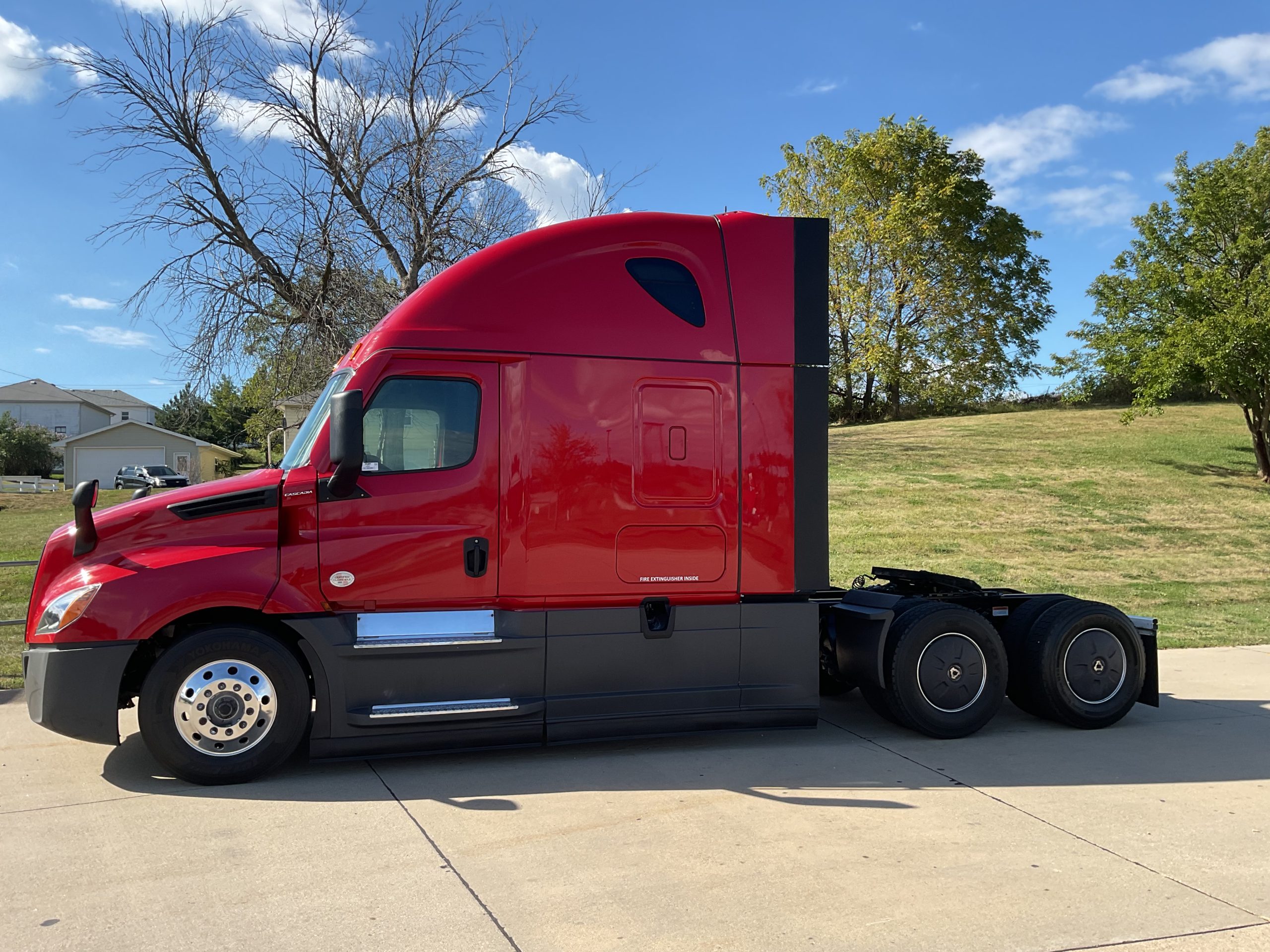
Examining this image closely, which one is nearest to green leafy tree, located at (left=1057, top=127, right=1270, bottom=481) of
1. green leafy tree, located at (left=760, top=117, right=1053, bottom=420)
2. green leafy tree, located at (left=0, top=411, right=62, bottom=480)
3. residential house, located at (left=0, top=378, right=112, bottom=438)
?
green leafy tree, located at (left=760, top=117, right=1053, bottom=420)

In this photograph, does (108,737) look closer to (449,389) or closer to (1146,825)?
(449,389)

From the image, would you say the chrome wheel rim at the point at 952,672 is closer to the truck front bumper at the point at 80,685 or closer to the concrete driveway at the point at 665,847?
the concrete driveway at the point at 665,847

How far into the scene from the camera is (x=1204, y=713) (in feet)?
26.1

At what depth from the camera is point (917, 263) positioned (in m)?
39.6

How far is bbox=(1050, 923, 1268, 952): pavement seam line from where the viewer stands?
150 inches

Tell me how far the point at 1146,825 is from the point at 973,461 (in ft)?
74.6

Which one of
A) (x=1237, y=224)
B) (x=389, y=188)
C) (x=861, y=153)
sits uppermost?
(x=861, y=153)

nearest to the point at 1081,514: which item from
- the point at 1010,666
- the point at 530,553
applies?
the point at 1010,666

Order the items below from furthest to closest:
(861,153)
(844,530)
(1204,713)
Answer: (861,153), (844,530), (1204,713)

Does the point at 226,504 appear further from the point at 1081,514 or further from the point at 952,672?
the point at 1081,514

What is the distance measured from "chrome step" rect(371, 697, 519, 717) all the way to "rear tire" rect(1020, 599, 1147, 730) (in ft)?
12.3

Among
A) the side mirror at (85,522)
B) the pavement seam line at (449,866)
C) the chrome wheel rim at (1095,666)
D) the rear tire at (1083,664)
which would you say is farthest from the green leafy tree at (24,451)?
the chrome wheel rim at (1095,666)

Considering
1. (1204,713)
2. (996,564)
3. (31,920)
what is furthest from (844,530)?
(31,920)

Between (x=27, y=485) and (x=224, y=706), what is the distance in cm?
5502
